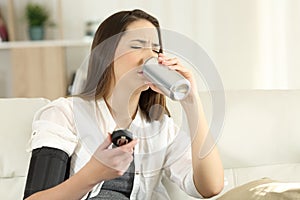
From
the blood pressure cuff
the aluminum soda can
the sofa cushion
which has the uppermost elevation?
the aluminum soda can

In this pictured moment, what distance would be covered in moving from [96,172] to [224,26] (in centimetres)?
310

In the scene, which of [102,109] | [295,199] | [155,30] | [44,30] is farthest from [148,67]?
[44,30]

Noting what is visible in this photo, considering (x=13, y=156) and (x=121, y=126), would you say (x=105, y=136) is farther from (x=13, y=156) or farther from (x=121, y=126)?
(x=13, y=156)

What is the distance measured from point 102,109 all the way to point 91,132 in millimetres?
185

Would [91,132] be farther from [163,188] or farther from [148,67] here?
[163,188]

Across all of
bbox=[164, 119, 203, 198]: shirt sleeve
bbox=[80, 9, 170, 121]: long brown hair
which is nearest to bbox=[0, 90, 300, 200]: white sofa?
bbox=[164, 119, 203, 198]: shirt sleeve

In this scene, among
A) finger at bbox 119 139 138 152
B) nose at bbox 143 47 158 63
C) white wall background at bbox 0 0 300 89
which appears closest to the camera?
finger at bbox 119 139 138 152

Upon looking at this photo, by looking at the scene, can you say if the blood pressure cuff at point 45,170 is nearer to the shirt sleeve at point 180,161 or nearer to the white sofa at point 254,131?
the shirt sleeve at point 180,161

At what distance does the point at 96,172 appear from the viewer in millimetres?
983

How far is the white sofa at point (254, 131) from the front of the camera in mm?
1641

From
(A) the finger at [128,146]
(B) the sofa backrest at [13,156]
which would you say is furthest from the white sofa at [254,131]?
(A) the finger at [128,146]

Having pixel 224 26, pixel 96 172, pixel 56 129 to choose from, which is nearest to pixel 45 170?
pixel 56 129

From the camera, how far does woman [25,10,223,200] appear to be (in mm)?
1088

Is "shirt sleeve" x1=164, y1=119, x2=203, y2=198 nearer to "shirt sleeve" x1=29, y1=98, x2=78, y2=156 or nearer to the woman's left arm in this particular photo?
the woman's left arm
